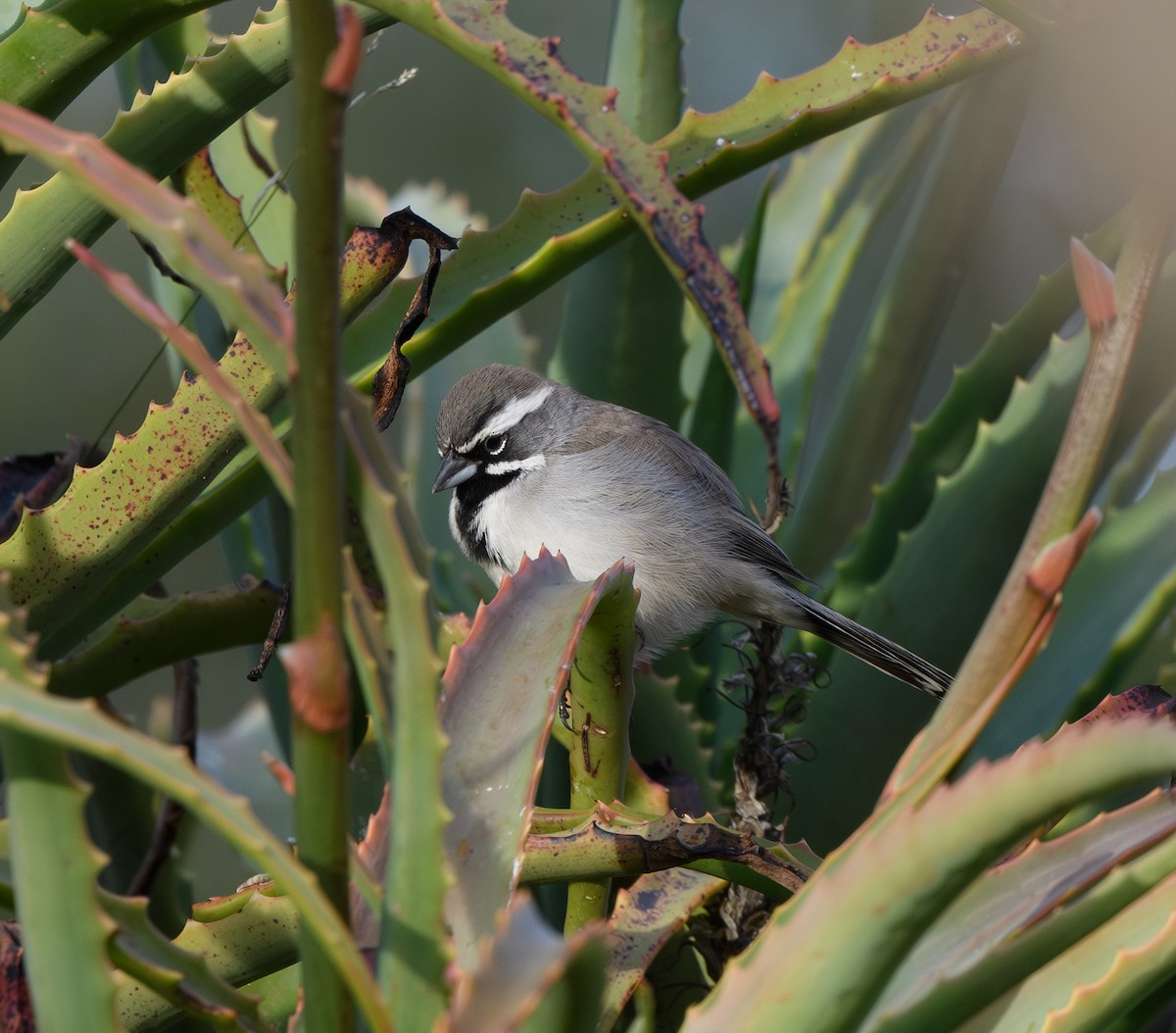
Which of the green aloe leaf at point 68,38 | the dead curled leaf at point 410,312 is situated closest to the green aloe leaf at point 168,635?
the dead curled leaf at point 410,312

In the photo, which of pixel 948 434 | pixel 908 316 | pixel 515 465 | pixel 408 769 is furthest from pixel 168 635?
pixel 908 316

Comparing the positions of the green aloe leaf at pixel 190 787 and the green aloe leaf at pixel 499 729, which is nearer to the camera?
the green aloe leaf at pixel 190 787

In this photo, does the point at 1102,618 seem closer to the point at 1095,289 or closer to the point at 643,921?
the point at 643,921

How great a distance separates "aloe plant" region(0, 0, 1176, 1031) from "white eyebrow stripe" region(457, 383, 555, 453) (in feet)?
0.69

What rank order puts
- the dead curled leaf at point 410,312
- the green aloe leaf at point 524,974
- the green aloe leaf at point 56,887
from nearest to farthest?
the green aloe leaf at point 524,974
the green aloe leaf at point 56,887
the dead curled leaf at point 410,312

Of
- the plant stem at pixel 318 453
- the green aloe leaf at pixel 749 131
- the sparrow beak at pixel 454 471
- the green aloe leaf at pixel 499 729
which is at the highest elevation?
the green aloe leaf at pixel 749 131

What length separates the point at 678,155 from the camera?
4.42ft

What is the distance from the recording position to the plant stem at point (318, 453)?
1.98 feet

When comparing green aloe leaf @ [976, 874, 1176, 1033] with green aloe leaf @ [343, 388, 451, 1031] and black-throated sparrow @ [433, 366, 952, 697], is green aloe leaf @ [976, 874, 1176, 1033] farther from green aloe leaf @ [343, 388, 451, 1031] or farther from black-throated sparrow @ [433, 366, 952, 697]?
black-throated sparrow @ [433, 366, 952, 697]

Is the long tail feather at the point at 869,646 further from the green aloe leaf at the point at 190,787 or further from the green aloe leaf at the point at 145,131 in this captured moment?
the green aloe leaf at the point at 190,787

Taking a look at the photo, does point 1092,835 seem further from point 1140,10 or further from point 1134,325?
point 1140,10

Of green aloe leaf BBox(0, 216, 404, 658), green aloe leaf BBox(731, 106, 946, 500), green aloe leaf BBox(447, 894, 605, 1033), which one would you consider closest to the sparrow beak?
green aloe leaf BBox(731, 106, 946, 500)

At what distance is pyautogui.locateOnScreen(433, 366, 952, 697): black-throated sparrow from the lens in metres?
2.37

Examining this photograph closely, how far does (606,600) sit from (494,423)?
1357 mm
